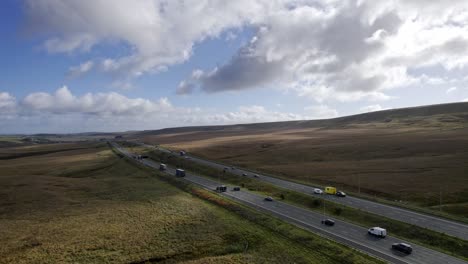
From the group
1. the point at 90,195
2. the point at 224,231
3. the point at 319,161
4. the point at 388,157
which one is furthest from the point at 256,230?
the point at 388,157

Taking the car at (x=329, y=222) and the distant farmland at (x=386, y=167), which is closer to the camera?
the car at (x=329, y=222)

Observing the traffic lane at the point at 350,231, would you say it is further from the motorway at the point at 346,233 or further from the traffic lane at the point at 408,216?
the traffic lane at the point at 408,216

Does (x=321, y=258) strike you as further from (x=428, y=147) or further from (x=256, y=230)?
(x=428, y=147)

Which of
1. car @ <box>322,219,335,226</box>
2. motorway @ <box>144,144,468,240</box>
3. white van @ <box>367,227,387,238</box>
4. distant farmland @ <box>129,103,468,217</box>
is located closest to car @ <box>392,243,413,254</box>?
white van @ <box>367,227,387,238</box>

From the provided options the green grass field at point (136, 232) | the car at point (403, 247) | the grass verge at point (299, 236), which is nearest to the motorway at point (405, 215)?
the car at point (403, 247)

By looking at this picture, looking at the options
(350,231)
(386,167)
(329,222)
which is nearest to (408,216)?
(350,231)

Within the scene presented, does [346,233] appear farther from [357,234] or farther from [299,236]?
[299,236]
